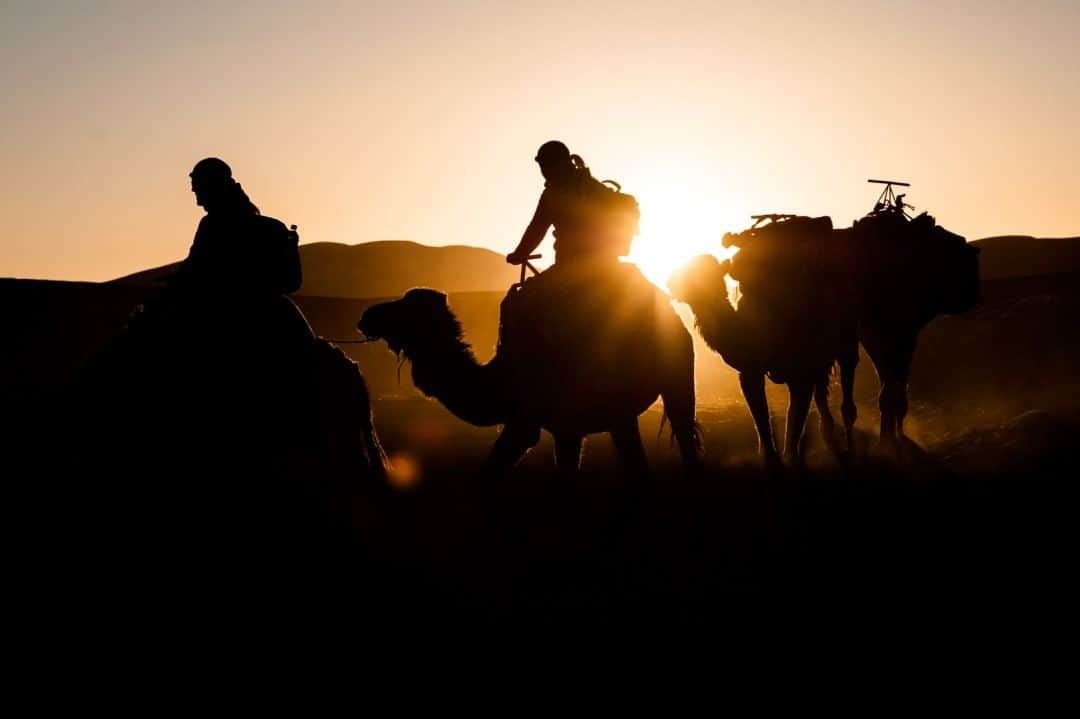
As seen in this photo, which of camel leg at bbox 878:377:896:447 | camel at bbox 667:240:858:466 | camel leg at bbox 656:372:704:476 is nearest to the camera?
camel leg at bbox 656:372:704:476

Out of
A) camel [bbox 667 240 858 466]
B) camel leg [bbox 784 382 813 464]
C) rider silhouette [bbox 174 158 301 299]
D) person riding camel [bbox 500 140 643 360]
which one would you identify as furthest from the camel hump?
camel leg [bbox 784 382 813 464]

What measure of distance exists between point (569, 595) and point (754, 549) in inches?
68.3

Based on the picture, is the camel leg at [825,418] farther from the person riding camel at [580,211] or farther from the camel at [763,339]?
the person riding camel at [580,211]

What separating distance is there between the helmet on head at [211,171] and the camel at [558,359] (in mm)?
1439

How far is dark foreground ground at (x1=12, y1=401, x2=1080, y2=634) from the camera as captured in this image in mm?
6770

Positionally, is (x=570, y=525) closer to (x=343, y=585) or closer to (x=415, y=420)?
(x=343, y=585)

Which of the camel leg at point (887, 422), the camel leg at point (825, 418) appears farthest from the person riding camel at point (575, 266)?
the camel leg at point (887, 422)

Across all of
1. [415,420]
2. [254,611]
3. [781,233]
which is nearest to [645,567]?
[254,611]

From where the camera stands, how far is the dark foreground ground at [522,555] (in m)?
6.77

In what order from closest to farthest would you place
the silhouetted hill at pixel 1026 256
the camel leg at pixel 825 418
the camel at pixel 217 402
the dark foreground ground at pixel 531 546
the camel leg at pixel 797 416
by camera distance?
1. the dark foreground ground at pixel 531 546
2. the camel at pixel 217 402
3. the camel leg at pixel 797 416
4. the camel leg at pixel 825 418
5. the silhouetted hill at pixel 1026 256

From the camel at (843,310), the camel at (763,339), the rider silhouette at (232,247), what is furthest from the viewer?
the camel at (843,310)

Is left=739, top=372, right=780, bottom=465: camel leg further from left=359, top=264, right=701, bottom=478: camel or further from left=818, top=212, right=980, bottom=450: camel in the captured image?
left=359, top=264, right=701, bottom=478: camel

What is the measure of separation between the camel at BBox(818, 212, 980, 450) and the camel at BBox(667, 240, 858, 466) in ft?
3.56

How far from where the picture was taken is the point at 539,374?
8781mm
